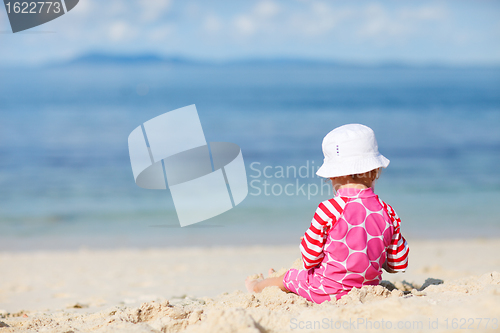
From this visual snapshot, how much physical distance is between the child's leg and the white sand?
0.27 feet

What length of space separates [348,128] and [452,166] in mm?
9716

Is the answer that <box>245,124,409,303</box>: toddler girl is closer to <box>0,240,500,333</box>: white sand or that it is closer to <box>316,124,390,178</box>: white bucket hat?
<box>316,124,390,178</box>: white bucket hat

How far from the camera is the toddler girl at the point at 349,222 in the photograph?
2137 millimetres

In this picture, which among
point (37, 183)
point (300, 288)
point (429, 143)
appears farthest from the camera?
point (429, 143)

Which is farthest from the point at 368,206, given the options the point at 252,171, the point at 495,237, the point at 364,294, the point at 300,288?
the point at 252,171

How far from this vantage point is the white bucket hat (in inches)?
83.7

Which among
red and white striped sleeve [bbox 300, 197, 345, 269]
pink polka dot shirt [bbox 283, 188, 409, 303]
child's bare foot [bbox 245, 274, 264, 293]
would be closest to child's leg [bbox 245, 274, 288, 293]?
child's bare foot [bbox 245, 274, 264, 293]

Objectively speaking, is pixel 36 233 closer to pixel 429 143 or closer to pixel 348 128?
pixel 348 128

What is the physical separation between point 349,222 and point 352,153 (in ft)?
1.15

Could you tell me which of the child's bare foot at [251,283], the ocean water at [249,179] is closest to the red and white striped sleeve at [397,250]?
the child's bare foot at [251,283]

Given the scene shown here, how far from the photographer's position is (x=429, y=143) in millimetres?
14016

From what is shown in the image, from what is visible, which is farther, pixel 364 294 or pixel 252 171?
pixel 252 171

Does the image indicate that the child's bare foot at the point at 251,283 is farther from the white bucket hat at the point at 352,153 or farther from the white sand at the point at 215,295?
the white bucket hat at the point at 352,153

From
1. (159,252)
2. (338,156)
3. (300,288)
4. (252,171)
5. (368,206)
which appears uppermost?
(338,156)
